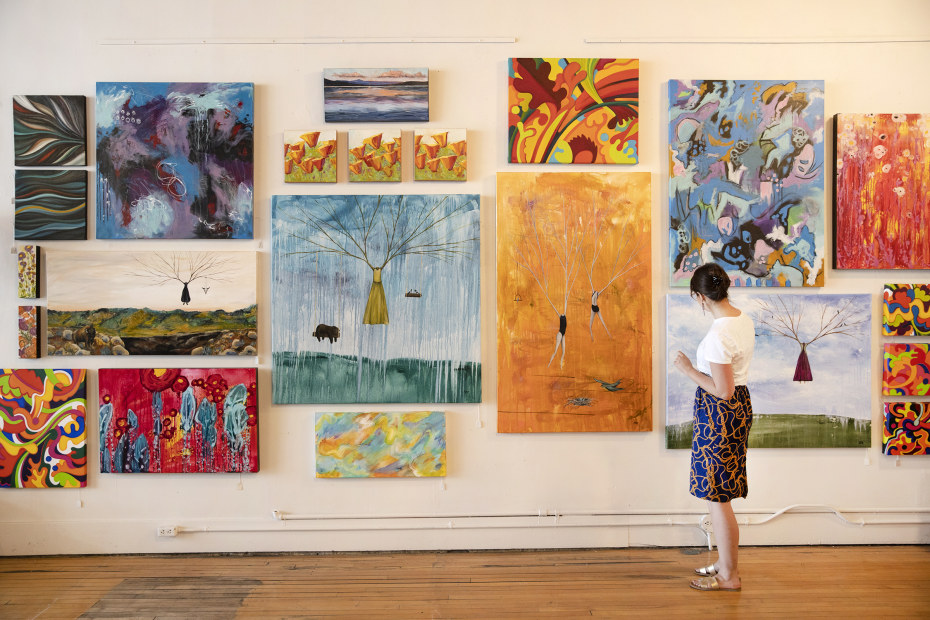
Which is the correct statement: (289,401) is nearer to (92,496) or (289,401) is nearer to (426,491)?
(426,491)

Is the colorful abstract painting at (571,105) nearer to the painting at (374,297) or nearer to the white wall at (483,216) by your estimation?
the white wall at (483,216)

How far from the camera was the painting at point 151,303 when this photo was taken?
2.83m

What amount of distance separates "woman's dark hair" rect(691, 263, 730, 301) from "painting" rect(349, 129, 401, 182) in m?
1.56

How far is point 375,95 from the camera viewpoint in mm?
2838

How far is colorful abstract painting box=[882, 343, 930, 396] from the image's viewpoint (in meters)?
2.90

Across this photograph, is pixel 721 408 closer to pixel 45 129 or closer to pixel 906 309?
pixel 906 309

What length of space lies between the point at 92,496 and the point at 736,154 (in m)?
3.71

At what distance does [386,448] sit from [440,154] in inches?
59.7

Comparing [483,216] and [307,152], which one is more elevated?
[307,152]

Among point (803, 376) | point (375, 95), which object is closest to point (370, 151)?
point (375, 95)

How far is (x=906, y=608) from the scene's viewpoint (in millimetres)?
2357

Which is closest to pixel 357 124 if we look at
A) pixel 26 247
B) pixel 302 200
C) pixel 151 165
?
pixel 302 200

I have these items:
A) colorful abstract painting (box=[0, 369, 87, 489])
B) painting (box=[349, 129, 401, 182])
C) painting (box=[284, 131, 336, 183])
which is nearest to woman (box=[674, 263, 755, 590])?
painting (box=[349, 129, 401, 182])

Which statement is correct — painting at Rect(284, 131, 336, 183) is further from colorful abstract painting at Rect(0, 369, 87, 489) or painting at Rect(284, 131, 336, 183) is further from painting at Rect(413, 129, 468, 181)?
colorful abstract painting at Rect(0, 369, 87, 489)
